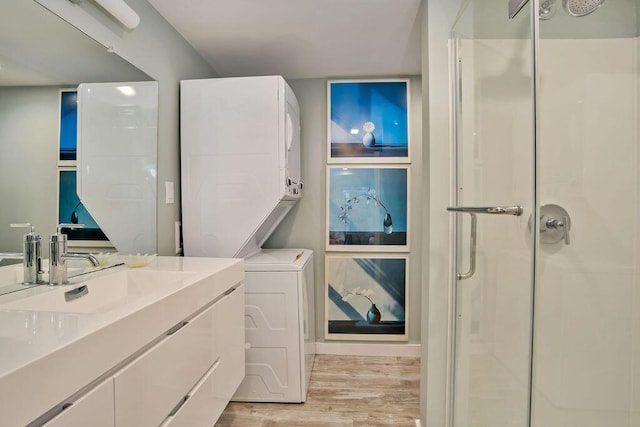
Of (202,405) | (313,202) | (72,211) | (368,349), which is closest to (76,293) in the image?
(72,211)

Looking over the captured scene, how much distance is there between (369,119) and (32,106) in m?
2.22

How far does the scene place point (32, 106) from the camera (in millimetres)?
1212

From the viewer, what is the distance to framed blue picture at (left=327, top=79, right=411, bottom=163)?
9.47 feet

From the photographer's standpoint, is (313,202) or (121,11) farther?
(313,202)

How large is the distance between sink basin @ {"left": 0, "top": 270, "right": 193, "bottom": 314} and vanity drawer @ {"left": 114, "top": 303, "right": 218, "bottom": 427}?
164 mm

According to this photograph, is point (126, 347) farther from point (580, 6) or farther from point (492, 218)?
point (580, 6)

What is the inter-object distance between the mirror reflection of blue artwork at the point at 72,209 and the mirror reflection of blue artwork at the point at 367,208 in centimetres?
180

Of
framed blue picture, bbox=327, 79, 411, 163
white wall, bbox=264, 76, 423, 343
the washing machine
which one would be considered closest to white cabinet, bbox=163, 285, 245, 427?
the washing machine

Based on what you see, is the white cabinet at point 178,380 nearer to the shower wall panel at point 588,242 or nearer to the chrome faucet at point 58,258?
the chrome faucet at point 58,258

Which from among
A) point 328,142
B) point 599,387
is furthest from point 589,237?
point 328,142

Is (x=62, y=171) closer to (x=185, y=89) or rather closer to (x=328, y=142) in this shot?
(x=185, y=89)

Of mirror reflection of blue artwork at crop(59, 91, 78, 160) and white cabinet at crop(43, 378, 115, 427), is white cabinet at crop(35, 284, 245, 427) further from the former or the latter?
mirror reflection of blue artwork at crop(59, 91, 78, 160)

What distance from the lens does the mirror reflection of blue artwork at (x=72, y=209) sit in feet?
4.42

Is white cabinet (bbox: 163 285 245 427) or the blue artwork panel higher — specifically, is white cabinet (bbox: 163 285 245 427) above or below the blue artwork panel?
below
